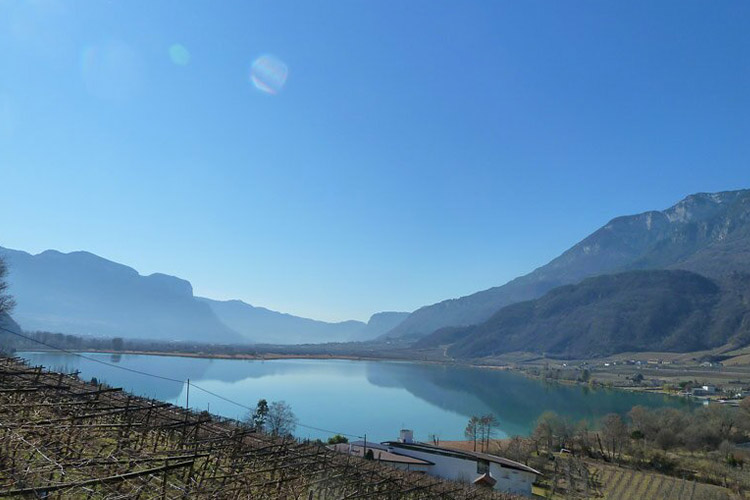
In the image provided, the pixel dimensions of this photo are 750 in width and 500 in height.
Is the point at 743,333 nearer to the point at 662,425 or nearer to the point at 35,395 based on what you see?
the point at 662,425

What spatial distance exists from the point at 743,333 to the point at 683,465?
102 meters

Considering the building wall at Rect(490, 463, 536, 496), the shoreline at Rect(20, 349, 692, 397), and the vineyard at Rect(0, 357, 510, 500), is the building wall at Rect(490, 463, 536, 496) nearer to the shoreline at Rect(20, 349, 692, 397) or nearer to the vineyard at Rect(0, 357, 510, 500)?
the vineyard at Rect(0, 357, 510, 500)

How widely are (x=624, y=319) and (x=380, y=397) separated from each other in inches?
3824

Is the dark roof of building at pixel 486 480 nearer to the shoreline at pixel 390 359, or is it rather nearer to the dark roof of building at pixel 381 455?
the dark roof of building at pixel 381 455

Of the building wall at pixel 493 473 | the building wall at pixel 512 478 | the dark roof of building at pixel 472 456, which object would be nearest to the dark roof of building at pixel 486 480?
the building wall at pixel 493 473

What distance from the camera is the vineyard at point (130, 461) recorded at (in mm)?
4930

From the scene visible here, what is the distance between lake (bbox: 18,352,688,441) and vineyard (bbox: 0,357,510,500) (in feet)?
87.0

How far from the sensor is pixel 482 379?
87.8 metres

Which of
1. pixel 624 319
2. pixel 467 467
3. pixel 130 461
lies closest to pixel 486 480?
pixel 467 467

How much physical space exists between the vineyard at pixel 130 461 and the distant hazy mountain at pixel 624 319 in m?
125

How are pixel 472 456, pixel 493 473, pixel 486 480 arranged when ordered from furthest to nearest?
pixel 472 456, pixel 493 473, pixel 486 480

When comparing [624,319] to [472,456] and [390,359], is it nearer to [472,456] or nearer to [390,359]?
[390,359]

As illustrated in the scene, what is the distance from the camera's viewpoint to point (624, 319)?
434ft

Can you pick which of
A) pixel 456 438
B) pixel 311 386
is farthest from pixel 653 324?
pixel 456 438
